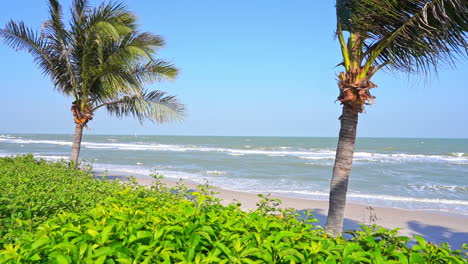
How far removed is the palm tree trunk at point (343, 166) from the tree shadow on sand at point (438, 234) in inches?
153

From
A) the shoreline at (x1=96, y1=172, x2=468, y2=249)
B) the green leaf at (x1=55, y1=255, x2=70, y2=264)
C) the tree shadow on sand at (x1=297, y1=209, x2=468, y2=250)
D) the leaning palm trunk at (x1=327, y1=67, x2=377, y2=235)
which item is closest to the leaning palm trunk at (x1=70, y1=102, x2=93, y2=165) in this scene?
the shoreline at (x1=96, y1=172, x2=468, y2=249)

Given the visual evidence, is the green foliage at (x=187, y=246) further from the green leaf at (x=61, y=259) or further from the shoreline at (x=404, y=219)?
the shoreline at (x=404, y=219)

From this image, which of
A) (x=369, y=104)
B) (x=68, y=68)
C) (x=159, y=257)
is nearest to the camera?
(x=159, y=257)

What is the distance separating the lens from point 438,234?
7.93m

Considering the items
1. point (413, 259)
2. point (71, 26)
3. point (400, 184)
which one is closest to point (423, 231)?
point (413, 259)

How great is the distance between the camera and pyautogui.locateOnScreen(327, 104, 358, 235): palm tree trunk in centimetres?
473

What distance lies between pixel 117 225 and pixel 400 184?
680 inches

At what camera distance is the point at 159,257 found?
1.56 metres

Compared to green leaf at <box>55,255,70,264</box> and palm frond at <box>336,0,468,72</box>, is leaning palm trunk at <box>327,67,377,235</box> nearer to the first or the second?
palm frond at <box>336,0,468,72</box>

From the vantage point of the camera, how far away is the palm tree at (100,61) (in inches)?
376

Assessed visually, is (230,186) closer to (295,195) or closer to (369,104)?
(295,195)

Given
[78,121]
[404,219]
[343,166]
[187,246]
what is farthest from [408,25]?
[78,121]

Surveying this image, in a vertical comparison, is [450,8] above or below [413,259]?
above

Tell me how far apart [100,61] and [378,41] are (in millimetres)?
7581
